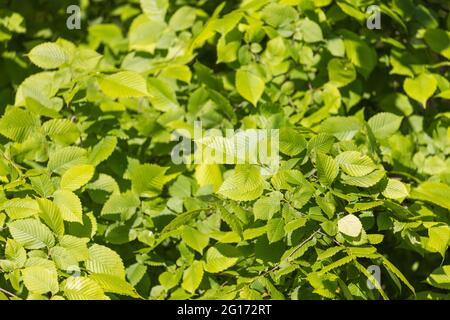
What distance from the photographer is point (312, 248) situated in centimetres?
180

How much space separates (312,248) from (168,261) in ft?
1.61

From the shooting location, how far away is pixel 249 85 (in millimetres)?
2104

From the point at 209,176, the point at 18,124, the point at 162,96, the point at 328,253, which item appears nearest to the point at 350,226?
the point at 328,253

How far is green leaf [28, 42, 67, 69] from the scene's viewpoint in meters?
2.06

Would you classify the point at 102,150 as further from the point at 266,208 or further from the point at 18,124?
the point at 266,208

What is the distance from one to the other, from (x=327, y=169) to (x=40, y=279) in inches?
31.1

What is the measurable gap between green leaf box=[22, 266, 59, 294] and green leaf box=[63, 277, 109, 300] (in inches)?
1.3

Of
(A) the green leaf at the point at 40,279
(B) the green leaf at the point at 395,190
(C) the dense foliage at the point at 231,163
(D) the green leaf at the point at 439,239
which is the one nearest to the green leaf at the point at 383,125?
(C) the dense foliage at the point at 231,163

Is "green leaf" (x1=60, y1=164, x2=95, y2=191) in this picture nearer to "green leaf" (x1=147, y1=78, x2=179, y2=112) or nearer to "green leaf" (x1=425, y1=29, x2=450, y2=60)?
"green leaf" (x1=147, y1=78, x2=179, y2=112)

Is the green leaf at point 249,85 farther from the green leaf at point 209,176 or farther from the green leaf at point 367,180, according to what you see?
the green leaf at point 367,180

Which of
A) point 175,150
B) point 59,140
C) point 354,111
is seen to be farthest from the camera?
point 354,111

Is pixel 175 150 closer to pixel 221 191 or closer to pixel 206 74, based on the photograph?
pixel 206 74
